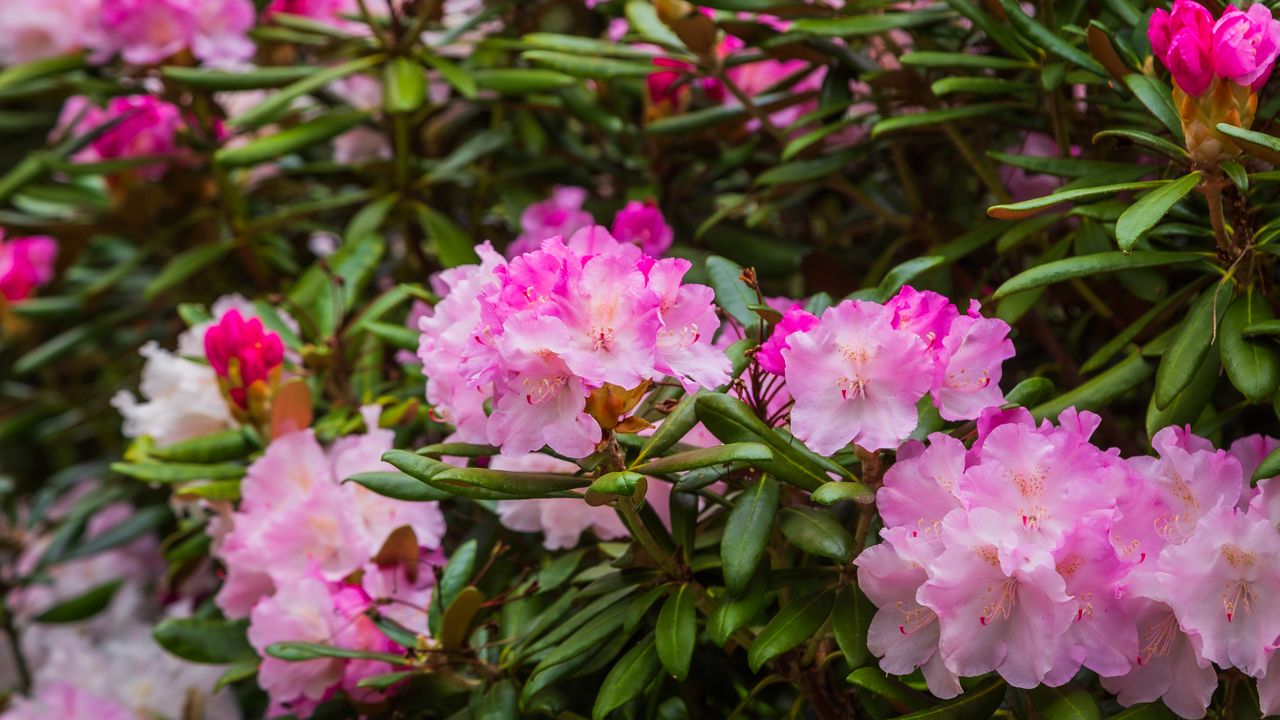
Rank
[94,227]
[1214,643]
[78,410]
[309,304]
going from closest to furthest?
[1214,643]
[309,304]
[94,227]
[78,410]

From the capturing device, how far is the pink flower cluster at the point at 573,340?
0.73 metres

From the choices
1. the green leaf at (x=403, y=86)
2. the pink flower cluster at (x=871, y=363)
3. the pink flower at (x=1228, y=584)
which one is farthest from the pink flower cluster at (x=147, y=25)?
the pink flower at (x=1228, y=584)

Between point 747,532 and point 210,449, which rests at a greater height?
point 747,532

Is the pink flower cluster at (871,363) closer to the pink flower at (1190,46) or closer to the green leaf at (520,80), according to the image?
the pink flower at (1190,46)

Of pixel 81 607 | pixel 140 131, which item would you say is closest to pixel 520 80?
pixel 140 131

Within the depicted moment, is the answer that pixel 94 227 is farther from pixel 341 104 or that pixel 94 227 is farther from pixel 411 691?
pixel 411 691

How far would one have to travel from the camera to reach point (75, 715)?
155 cm

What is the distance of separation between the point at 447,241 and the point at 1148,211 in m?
0.92

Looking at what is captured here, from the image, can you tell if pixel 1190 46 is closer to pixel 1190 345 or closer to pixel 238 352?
pixel 1190 345

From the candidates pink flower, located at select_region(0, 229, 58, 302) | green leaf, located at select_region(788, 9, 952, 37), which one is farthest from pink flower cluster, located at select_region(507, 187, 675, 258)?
pink flower, located at select_region(0, 229, 58, 302)

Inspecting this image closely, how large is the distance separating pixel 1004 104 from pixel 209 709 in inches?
Answer: 47.4

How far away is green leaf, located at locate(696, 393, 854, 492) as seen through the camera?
0.80 metres

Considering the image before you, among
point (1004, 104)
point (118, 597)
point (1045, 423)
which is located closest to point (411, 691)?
point (1045, 423)

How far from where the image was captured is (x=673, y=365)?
76 centimetres
